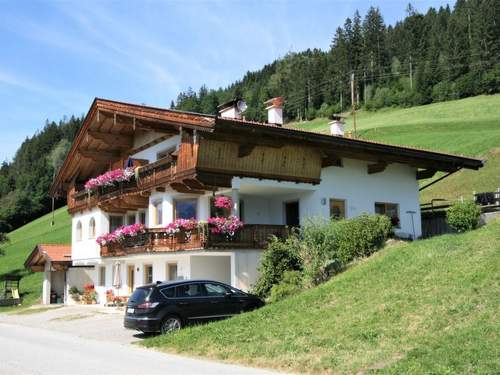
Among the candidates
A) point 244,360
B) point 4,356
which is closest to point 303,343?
point 244,360

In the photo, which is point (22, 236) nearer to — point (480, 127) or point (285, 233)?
point (480, 127)

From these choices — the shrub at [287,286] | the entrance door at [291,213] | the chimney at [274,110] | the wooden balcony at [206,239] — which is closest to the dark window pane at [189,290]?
the shrub at [287,286]

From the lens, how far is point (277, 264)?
19.7 m

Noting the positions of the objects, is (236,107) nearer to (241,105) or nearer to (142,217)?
(241,105)

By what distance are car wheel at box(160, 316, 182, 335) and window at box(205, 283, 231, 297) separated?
129cm

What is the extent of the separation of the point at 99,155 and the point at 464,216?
756 inches

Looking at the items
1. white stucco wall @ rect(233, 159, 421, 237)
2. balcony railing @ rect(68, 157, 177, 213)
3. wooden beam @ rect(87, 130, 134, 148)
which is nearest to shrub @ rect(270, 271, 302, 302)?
white stucco wall @ rect(233, 159, 421, 237)

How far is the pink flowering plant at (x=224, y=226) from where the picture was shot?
21578mm

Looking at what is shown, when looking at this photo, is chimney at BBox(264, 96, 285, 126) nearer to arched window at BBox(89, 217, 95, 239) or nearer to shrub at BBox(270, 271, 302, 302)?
shrub at BBox(270, 271, 302, 302)

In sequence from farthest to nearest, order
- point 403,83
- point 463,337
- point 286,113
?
point 286,113
point 403,83
point 463,337

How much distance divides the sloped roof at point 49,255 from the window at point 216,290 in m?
20.8

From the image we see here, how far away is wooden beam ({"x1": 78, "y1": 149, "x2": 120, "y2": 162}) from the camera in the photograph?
31.4m

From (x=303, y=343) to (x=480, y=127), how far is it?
57.4m

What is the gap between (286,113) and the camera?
125125mm
